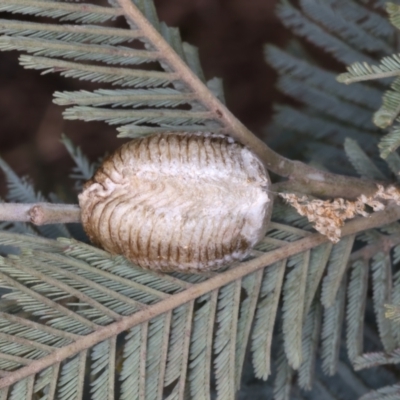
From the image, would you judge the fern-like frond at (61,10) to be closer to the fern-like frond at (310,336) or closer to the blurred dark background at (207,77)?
the fern-like frond at (310,336)

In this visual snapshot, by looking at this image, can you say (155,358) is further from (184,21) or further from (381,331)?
→ (184,21)

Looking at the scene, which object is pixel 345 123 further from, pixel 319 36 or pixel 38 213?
pixel 38 213

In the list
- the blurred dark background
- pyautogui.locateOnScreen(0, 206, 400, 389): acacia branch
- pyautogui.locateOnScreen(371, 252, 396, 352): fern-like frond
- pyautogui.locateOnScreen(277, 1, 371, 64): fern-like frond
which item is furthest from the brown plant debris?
the blurred dark background

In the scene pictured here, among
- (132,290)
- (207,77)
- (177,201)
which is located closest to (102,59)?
(177,201)

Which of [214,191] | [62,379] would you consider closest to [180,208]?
[214,191]

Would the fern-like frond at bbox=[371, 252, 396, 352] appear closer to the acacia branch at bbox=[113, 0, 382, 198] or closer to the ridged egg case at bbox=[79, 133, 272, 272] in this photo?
the acacia branch at bbox=[113, 0, 382, 198]

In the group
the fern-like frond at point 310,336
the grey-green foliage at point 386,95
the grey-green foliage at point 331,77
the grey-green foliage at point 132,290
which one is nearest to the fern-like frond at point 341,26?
the grey-green foliage at point 331,77
